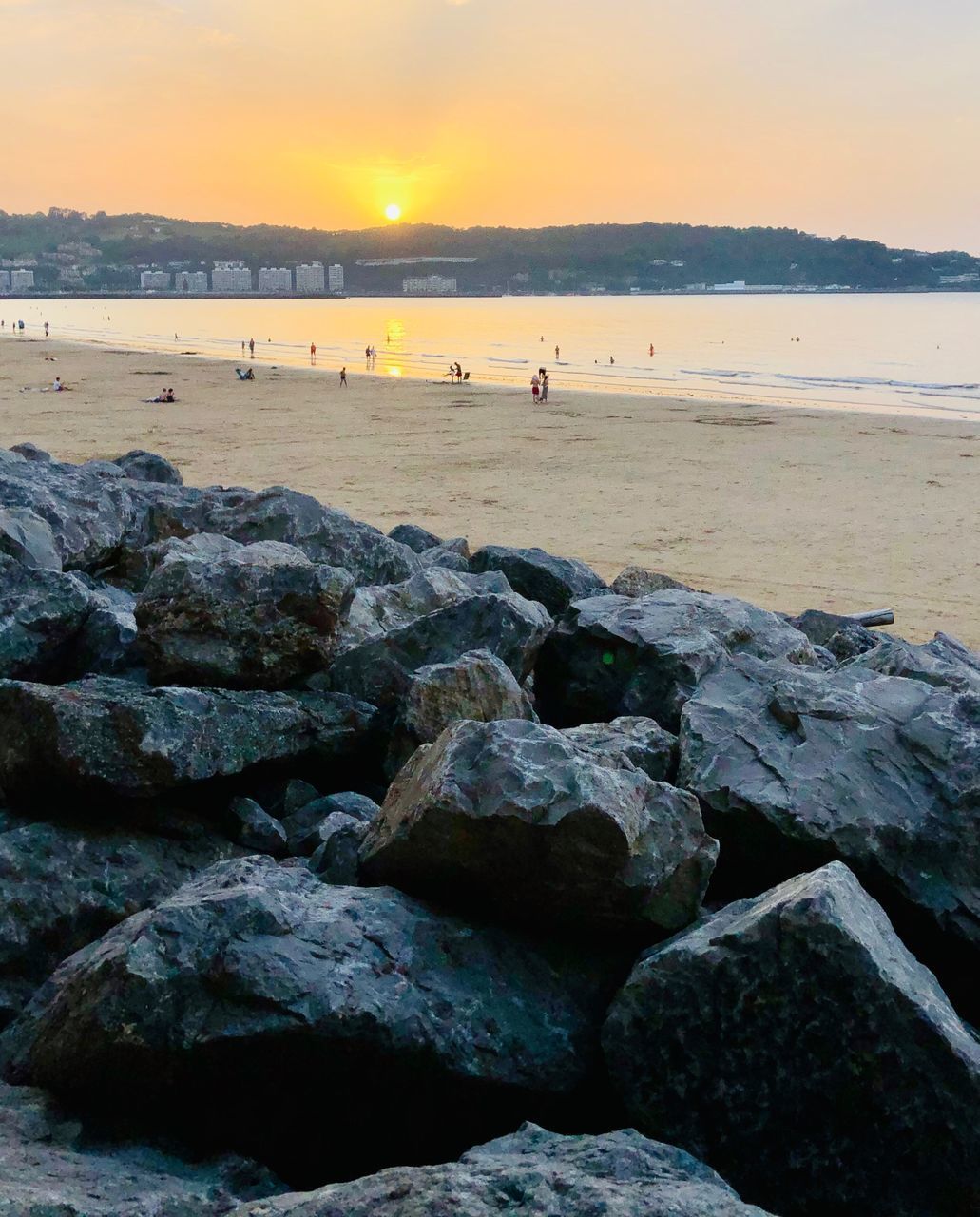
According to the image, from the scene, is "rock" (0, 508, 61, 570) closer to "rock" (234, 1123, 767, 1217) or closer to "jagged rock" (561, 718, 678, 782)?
"jagged rock" (561, 718, 678, 782)

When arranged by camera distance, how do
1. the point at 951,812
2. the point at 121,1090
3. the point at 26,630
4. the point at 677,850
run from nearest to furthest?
1. the point at 121,1090
2. the point at 677,850
3. the point at 951,812
4. the point at 26,630

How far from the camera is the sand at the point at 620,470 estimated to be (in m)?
14.8

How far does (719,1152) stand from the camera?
2.92m

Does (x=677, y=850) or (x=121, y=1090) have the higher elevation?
(x=677, y=850)

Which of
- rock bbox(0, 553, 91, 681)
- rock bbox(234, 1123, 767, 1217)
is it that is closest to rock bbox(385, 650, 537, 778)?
rock bbox(0, 553, 91, 681)

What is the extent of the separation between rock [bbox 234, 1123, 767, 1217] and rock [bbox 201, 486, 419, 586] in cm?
539

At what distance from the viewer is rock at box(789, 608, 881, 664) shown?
7.66 m

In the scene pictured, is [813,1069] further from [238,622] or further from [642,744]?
[238,622]

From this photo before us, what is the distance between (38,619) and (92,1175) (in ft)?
9.70

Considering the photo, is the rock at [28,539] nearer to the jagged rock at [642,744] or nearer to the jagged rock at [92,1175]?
the jagged rock at [642,744]

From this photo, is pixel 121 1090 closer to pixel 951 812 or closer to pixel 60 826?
pixel 60 826

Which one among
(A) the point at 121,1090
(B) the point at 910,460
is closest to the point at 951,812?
(A) the point at 121,1090

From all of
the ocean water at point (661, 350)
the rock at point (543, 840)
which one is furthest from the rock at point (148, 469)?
the ocean water at point (661, 350)

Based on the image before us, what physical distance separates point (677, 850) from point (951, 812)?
116 cm
